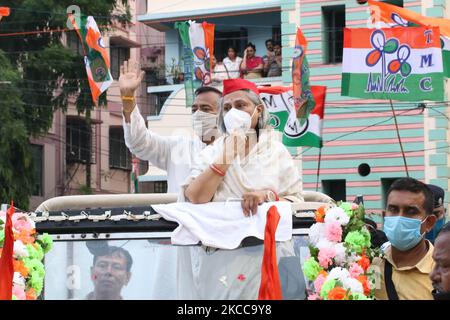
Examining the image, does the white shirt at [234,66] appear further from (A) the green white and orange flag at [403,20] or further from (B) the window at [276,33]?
(A) the green white and orange flag at [403,20]

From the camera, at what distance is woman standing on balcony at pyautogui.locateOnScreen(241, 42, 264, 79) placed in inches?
1062

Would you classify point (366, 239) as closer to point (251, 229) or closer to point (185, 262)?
point (251, 229)

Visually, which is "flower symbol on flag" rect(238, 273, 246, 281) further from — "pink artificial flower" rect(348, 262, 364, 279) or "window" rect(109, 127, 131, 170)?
"window" rect(109, 127, 131, 170)

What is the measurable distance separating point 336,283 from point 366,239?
0.31m

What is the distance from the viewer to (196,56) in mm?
16703

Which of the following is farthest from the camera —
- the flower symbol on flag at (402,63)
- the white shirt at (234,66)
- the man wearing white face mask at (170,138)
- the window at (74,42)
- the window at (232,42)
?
the window at (74,42)

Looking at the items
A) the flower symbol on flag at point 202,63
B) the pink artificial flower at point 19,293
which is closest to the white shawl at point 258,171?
the pink artificial flower at point 19,293

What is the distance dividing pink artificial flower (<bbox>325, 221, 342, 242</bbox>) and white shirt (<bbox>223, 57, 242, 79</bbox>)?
70.3 ft

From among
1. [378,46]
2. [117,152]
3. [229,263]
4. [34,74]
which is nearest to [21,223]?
[229,263]

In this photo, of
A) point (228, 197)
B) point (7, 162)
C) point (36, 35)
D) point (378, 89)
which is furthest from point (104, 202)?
point (36, 35)

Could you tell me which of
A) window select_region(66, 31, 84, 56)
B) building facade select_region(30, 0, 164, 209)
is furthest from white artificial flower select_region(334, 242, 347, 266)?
building facade select_region(30, 0, 164, 209)

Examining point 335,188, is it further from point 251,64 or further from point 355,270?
point 355,270

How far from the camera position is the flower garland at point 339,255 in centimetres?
489

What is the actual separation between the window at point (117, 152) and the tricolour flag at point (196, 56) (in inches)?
865
